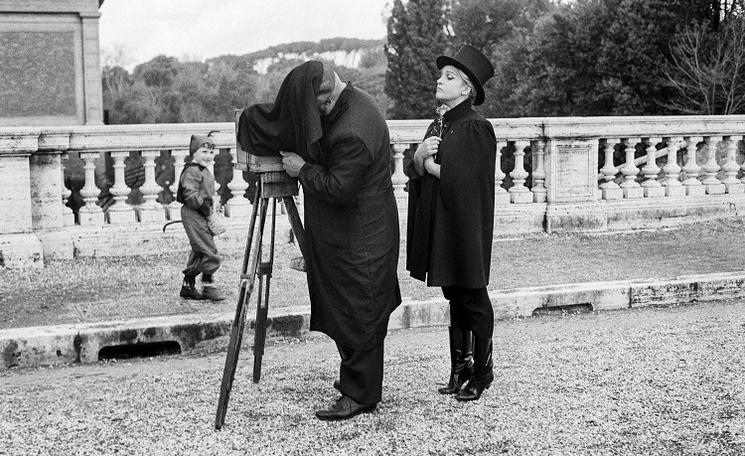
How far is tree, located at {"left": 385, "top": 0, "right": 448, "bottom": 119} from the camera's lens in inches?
1670

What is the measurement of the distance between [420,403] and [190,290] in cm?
277

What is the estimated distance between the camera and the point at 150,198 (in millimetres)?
9602

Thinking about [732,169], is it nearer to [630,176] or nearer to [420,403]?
[630,176]

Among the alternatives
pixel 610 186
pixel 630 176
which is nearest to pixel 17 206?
pixel 610 186

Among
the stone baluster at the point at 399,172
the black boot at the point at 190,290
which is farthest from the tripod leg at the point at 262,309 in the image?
the stone baluster at the point at 399,172

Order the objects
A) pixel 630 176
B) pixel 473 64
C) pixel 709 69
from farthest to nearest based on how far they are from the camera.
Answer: pixel 709 69
pixel 630 176
pixel 473 64

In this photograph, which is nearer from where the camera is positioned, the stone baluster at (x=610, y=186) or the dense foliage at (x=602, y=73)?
the stone baluster at (x=610, y=186)

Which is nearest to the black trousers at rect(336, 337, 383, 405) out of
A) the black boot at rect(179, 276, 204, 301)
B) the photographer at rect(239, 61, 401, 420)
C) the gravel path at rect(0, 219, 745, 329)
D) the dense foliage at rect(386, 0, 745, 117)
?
the photographer at rect(239, 61, 401, 420)

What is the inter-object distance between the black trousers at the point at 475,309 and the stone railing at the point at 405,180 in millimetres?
4579

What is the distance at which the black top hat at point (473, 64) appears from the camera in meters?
5.31

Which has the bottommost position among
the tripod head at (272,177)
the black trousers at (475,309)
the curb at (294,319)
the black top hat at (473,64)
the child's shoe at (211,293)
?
the curb at (294,319)

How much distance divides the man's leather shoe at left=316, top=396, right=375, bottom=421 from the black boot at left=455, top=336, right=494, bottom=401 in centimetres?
54

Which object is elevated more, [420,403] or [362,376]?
[362,376]

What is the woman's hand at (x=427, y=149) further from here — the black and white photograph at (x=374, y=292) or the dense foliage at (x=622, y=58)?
the dense foliage at (x=622, y=58)
